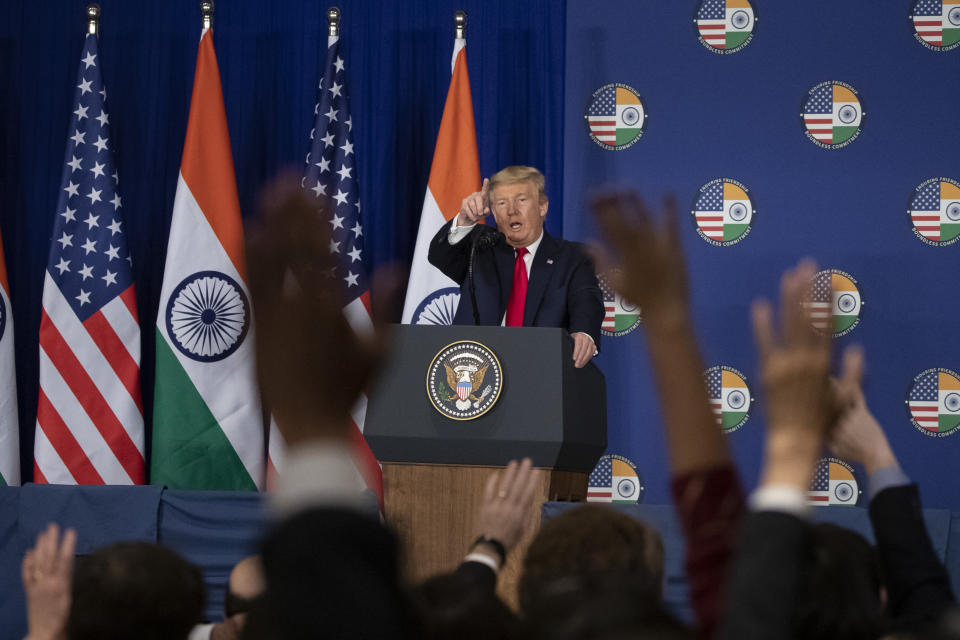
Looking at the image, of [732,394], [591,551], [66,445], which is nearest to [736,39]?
[732,394]

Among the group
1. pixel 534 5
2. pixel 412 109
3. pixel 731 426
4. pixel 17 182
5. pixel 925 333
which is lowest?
pixel 731 426

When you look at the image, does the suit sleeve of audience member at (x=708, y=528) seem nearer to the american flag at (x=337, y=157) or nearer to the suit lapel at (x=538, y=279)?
the suit lapel at (x=538, y=279)

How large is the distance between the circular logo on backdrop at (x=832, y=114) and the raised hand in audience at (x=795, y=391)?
17.0 ft

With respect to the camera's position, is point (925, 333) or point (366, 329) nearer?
point (366, 329)

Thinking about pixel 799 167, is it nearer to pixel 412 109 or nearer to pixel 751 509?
pixel 412 109

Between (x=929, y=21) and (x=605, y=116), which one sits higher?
(x=929, y=21)

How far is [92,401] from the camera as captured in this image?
5500 mm

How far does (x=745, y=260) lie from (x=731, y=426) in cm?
87

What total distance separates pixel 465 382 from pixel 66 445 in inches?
119

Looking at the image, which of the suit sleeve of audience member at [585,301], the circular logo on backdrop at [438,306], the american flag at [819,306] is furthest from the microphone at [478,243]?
the american flag at [819,306]

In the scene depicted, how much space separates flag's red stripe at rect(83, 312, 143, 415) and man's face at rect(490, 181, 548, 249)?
2.29 metres

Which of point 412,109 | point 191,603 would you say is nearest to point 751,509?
point 191,603

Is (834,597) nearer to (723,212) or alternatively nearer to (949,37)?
(723,212)

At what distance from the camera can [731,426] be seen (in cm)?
562
